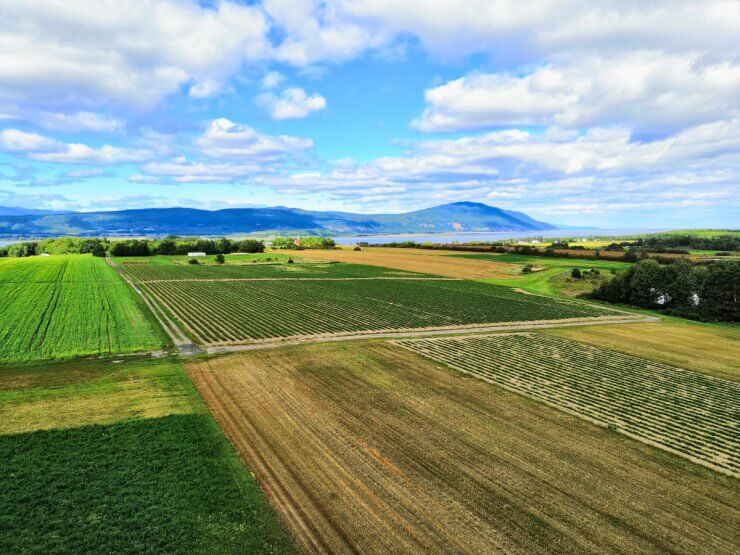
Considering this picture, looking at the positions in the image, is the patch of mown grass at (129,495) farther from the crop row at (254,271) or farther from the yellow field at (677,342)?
the crop row at (254,271)

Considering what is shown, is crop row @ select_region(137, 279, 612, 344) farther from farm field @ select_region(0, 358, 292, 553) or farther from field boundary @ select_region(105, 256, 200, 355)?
farm field @ select_region(0, 358, 292, 553)

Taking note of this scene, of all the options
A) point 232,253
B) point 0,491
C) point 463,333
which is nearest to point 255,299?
point 463,333

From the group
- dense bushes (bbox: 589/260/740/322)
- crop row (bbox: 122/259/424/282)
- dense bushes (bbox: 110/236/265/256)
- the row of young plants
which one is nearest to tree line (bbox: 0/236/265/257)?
dense bushes (bbox: 110/236/265/256)

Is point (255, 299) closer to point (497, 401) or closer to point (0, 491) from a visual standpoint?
point (497, 401)

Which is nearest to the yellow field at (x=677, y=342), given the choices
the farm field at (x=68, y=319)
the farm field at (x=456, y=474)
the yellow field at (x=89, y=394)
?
the farm field at (x=456, y=474)

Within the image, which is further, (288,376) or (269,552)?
(288,376)

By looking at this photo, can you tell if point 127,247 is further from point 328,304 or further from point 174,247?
point 328,304
